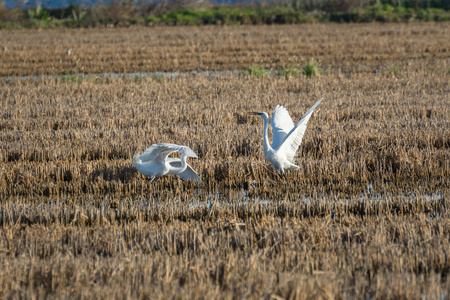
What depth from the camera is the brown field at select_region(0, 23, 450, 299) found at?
11.1ft

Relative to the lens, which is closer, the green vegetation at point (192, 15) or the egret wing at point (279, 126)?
the egret wing at point (279, 126)

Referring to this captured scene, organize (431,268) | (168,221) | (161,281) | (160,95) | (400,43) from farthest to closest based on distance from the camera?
1. (400,43)
2. (160,95)
3. (168,221)
4. (431,268)
5. (161,281)

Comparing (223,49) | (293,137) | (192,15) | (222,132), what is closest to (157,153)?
(293,137)

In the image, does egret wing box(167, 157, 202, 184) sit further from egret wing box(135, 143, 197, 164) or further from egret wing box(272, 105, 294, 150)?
egret wing box(272, 105, 294, 150)

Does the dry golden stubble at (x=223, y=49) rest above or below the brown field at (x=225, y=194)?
above

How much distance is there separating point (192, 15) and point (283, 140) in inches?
→ 1152

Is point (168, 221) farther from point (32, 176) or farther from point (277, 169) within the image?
point (32, 176)

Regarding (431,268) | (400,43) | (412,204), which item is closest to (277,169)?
(412,204)

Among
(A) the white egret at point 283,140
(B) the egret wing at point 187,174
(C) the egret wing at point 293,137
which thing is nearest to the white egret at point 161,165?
(B) the egret wing at point 187,174

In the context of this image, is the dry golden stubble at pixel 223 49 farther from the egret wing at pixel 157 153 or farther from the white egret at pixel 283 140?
the egret wing at pixel 157 153

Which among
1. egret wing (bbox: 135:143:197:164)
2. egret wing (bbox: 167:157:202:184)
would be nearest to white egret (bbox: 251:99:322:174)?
egret wing (bbox: 167:157:202:184)

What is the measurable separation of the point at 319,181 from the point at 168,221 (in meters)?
1.90

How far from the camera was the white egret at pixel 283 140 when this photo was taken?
563 cm

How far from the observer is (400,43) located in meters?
21.7
